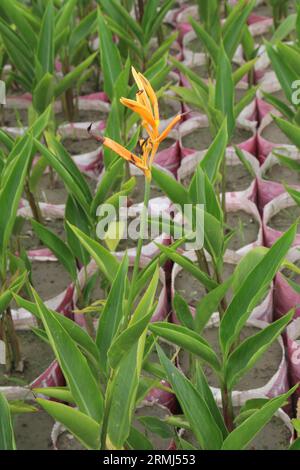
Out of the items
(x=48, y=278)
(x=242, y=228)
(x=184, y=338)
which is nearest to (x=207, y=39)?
(x=242, y=228)

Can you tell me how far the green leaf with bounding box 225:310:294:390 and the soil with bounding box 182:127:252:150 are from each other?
1.13m

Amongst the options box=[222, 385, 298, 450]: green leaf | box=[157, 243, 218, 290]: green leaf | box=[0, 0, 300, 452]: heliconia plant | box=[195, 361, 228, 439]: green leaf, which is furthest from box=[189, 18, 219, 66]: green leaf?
box=[222, 385, 298, 450]: green leaf

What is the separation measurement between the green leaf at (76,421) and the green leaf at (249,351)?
246 millimetres

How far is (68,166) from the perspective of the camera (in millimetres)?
1669

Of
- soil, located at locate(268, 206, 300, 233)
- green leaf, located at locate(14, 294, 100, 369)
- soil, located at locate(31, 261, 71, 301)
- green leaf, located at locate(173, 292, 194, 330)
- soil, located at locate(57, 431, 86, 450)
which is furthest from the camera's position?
soil, located at locate(268, 206, 300, 233)

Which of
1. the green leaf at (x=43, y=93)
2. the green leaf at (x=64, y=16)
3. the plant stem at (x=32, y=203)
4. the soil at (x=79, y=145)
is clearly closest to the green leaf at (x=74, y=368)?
the plant stem at (x=32, y=203)

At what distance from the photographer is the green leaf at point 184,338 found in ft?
4.10

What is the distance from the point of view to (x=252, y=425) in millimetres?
1161

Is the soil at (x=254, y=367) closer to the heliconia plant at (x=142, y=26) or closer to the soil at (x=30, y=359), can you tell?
the soil at (x=30, y=359)

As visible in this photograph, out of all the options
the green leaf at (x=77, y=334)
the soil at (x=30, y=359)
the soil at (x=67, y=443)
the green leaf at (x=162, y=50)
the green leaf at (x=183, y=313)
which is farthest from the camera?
the green leaf at (x=162, y=50)

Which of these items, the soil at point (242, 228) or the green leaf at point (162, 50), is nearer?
the soil at point (242, 228)

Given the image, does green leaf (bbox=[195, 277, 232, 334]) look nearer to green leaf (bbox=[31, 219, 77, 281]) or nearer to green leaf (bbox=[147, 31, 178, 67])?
green leaf (bbox=[31, 219, 77, 281])

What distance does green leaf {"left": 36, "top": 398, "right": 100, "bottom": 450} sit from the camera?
1.14 m
